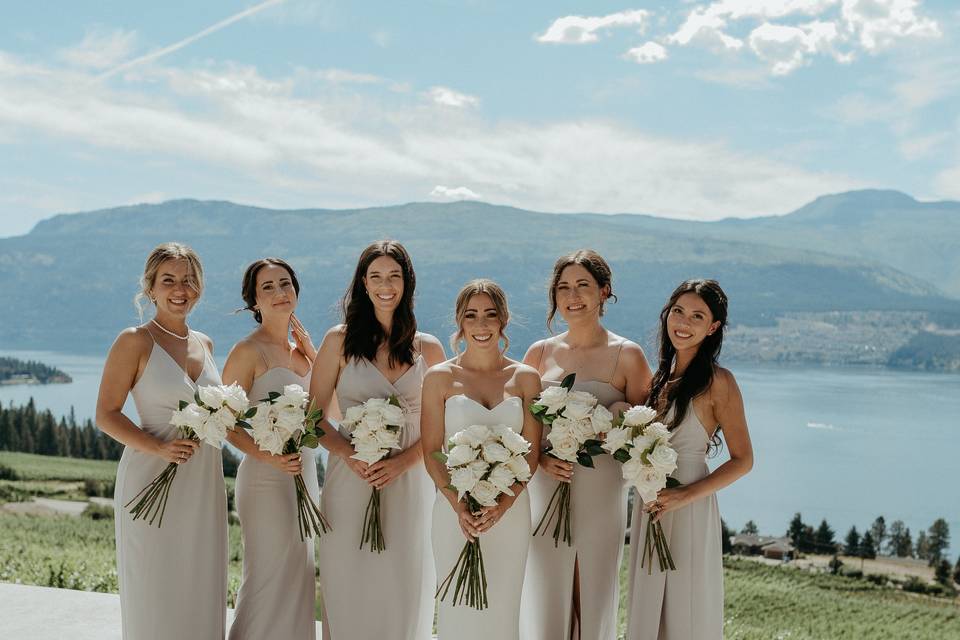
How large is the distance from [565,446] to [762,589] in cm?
1523

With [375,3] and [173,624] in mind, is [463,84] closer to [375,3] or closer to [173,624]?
[375,3]

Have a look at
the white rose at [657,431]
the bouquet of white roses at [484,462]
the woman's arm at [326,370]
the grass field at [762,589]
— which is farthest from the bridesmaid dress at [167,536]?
the grass field at [762,589]

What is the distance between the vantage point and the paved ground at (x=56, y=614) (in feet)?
21.1

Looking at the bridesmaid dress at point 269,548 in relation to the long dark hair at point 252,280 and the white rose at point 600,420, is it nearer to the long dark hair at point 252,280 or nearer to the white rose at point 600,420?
the long dark hair at point 252,280

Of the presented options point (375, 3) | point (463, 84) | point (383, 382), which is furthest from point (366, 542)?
point (463, 84)

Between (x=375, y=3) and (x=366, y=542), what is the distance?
129m

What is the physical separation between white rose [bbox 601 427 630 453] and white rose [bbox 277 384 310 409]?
164 cm

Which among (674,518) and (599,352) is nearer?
(674,518)

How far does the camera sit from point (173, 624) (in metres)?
5.03

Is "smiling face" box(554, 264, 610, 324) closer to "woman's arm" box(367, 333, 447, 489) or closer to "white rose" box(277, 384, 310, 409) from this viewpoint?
"woman's arm" box(367, 333, 447, 489)

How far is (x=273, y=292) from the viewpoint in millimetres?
5188

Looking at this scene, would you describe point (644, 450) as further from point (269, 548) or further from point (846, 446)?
point (846, 446)

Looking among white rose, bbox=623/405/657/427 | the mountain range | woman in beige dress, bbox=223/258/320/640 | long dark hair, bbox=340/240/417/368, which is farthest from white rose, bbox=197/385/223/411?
the mountain range

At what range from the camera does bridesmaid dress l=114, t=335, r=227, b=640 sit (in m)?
4.95
